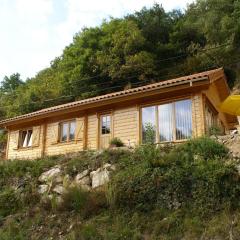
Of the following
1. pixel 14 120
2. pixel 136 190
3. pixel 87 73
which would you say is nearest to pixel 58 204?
pixel 136 190

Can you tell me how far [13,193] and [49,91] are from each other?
23024 mm

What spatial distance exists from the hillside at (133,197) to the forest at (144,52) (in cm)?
1729

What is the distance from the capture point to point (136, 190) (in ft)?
41.3

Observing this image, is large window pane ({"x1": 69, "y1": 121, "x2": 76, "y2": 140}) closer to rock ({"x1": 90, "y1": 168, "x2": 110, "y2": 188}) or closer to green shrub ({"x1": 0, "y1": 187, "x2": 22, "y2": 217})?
green shrub ({"x1": 0, "y1": 187, "x2": 22, "y2": 217})

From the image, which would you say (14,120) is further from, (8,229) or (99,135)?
(8,229)

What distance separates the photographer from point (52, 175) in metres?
15.1

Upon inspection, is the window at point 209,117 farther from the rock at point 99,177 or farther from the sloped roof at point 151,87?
the rock at point 99,177

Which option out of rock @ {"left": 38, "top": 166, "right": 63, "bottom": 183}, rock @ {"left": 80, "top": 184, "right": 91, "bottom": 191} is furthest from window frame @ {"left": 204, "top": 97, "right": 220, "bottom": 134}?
rock @ {"left": 38, "top": 166, "right": 63, "bottom": 183}

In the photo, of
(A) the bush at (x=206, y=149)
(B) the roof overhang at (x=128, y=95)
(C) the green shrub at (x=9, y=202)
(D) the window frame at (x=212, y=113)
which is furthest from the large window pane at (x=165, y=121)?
(C) the green shrub at (x=9, y=202)

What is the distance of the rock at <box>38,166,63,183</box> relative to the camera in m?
14.9

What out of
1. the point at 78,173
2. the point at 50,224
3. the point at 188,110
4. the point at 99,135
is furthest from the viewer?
the point at 99,135

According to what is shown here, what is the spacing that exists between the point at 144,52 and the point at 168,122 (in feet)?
53.0

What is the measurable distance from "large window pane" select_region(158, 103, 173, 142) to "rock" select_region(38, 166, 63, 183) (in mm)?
4576

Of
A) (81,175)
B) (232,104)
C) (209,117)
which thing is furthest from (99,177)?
(209,117)
